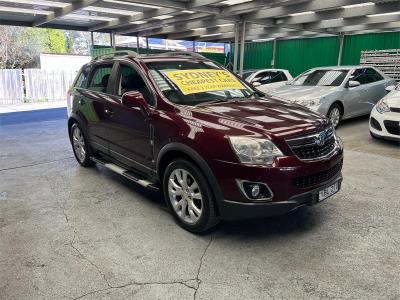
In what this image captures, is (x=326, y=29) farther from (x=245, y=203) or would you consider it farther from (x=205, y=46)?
(x=205, y=46)

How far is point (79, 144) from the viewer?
534cm

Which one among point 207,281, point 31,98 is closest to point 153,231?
point 207,281

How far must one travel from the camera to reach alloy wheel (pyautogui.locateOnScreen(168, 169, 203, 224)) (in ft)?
10.2

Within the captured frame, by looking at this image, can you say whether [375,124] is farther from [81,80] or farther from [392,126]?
[81,80]

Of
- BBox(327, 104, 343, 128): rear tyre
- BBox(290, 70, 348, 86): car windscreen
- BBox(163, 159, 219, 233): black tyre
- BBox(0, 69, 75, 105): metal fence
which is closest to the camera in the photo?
BBox(163, 159, 219, 233): black tyre

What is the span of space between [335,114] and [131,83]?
5.52 m

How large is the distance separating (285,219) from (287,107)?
113 cm

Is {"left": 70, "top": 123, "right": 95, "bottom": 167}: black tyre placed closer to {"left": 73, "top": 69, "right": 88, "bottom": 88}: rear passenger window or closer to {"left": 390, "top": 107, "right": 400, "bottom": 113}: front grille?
{"left": 73, "top": 69, "right": 88, "bottom": 88}: rear passenger window

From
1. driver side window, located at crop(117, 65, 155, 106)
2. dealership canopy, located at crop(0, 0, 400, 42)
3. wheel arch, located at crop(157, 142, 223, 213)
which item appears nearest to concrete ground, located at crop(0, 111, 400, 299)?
wheel arch, located at crop(157, 142, 223, 213)

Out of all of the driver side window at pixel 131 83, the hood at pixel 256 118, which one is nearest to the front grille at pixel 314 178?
the hood at pixel 256 118

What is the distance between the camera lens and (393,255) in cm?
285

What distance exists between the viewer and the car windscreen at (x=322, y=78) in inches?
322

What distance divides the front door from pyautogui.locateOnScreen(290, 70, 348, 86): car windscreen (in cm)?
568

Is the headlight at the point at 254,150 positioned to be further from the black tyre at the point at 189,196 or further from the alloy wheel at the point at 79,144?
the alloy wheel at the point at 79,144
